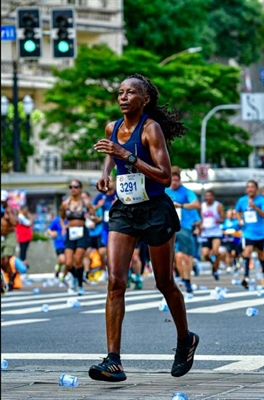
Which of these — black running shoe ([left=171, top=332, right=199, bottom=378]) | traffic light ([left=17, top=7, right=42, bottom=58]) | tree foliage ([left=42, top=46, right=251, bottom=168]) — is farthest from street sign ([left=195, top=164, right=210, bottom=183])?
black running shoe ([left=171, top=332, right=199, bottom=378])

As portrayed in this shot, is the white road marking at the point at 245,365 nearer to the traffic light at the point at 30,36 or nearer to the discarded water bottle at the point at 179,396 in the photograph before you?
the discarded water bottle at the point at 179,396

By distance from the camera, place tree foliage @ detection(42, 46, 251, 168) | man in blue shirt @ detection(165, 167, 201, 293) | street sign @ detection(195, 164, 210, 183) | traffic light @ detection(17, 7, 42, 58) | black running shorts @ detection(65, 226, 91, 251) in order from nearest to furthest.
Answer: man in blue shirt @ detection(165, 167, 201, 293), black running shorts @ detection(65, 226, 91, 251), traffic light @ detection(17, 7, 42, 58), street sign @ detection(195, 164, 210, 183), tree foliage @ detection(42, 46, 251, 168)

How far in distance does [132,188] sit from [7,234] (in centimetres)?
1523

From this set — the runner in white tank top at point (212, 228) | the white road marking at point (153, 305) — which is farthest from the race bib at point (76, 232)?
the runner in white tank top at point (212, 228)

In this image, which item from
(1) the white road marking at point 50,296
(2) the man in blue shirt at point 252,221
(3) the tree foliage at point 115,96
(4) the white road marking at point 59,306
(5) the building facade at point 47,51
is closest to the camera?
(4) the white road marking at point 59,306

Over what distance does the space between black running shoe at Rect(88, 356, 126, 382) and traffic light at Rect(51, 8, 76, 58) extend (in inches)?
691

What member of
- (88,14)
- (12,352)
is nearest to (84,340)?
(12,352)

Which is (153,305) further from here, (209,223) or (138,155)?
(209,223)

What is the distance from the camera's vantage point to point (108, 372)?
904 cm

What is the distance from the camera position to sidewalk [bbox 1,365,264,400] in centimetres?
854

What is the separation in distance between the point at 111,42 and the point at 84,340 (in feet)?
193

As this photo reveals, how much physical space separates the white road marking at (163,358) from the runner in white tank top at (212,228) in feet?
52.6

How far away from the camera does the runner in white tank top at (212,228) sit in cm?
2781

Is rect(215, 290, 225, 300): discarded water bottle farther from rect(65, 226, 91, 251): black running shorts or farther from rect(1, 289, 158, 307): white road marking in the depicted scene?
rect(65, 226, 91, 251): black running shorts
